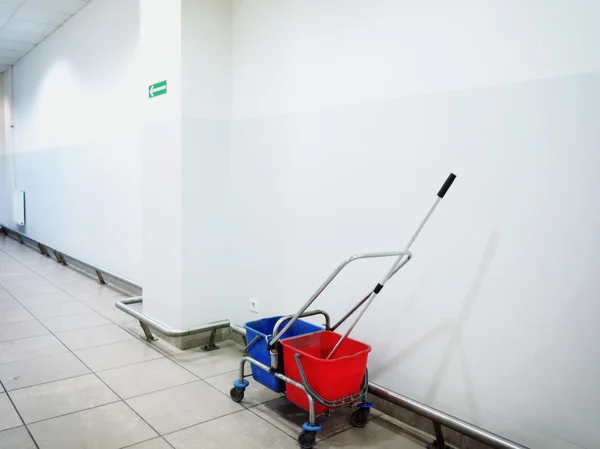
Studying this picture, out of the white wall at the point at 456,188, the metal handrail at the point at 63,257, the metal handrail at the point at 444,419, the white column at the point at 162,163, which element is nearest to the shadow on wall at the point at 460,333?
the white wall at the point at 456,188

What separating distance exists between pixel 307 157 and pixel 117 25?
10.6ft

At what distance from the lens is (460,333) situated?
2.06 metres

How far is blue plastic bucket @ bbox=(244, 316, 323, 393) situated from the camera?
90.7 inches

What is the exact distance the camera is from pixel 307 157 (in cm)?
280

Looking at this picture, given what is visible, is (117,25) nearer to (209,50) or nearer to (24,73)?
(209,50)

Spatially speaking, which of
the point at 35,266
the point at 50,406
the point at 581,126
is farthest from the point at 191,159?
the point at 35,266

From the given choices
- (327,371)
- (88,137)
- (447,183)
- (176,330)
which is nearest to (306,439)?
(327,371)

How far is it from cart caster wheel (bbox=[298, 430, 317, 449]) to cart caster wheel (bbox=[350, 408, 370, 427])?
1.00 ft

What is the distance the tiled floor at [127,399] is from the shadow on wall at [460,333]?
0.32m

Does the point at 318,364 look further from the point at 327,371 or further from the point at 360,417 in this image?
the point at 360,417

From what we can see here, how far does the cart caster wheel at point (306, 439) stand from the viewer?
2.04 m

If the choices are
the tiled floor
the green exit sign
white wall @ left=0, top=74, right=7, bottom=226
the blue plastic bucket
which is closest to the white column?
the green exit sign

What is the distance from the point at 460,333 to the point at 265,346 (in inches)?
38.4

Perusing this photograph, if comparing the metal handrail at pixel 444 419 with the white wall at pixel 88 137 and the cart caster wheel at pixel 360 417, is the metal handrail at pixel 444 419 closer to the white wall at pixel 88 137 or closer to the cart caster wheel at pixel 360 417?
the cart caster wheel at pixel 360 417
